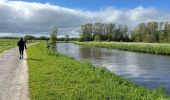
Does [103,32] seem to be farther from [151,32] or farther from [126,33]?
[151,32]

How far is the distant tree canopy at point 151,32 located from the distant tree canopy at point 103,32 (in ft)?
60.9

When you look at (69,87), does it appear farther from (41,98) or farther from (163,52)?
(163,52)

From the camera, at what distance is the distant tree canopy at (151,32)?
420ft

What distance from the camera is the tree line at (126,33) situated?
12938cm

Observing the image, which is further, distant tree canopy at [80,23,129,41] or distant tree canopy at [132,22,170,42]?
Result: distant tree canopy at [80,23,129,41]

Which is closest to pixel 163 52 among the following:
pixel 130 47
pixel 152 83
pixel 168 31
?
pixel 130 47

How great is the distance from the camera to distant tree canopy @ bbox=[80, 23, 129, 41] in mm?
164875

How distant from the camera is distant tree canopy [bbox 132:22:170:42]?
420 feet

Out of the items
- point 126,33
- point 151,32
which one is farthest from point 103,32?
point 151,32

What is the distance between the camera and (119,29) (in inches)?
6619

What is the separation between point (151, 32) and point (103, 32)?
44833mm

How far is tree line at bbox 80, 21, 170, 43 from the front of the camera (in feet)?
424

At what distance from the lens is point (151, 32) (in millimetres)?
136750

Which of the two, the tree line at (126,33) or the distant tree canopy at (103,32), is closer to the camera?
the tree line at (126,33)
